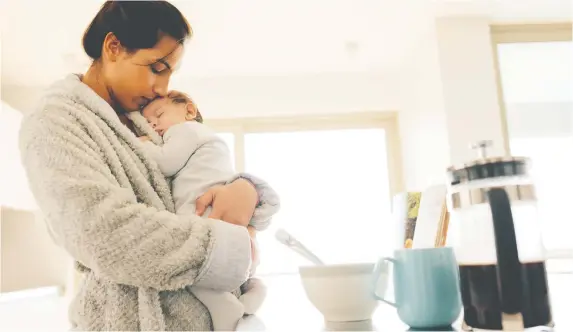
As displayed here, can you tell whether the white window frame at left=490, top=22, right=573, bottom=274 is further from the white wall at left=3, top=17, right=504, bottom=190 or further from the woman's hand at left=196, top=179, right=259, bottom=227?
the woman's hand at left=196, top=179, right=259, bottom=227

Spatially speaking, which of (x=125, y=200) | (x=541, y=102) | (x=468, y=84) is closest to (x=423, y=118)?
(x=468, y=84)

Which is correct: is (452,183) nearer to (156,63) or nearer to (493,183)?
(493,183)

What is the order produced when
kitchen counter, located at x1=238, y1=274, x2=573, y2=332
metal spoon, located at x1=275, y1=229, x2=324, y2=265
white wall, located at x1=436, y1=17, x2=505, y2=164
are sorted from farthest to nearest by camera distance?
1. white wall, located at x1=436, y1=17, x2=505, y2=164
2. metal spoon, located at x1=275, y1=229, x2=324, y2=265
3. kitchen counter, located at x1=238, y1=274, x2=573, y2=332

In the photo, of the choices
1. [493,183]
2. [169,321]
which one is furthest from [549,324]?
[169,321]

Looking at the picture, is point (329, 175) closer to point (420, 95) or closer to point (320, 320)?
point (420, 95)

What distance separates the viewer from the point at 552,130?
2.46m

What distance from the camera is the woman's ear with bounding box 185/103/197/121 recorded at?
0.80 meters

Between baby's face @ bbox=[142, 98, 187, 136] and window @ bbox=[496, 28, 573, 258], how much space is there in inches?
81.9

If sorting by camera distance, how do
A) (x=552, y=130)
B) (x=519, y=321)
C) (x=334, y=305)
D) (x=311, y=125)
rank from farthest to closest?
(x=311, y=125)
(x=552, y=130)
(x=334, y=305)
(x=519, y=321)

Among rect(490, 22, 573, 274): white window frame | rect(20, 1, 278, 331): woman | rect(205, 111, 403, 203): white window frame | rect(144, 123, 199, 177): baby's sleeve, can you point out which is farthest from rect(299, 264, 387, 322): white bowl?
rect(205, 111, 403, 203): white window frame

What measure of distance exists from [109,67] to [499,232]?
1.71 feet

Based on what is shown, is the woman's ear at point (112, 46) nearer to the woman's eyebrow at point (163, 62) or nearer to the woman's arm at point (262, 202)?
the woman's eyebrow at point (163, 62)

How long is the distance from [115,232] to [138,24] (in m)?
0.29

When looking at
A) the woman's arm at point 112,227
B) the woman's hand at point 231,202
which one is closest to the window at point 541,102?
the woman's hand at point 231,202
